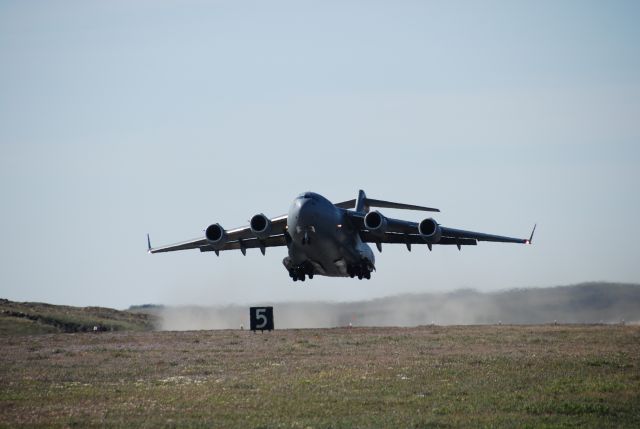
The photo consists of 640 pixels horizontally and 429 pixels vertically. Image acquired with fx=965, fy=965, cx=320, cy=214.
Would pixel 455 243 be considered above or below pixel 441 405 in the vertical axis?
above

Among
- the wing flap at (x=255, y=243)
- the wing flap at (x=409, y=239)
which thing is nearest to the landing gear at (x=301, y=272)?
the wing flap at (x=255, y=243)

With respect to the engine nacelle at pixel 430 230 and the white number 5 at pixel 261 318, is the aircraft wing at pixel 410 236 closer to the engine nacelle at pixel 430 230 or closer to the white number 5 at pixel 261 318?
the engine nacelle at pixel 430 230

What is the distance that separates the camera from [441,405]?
22266mm

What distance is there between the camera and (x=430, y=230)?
138 ft

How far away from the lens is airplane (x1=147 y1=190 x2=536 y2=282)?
128ft

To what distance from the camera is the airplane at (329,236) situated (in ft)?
128

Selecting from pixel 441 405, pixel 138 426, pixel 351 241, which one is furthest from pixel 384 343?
pixel 138 426

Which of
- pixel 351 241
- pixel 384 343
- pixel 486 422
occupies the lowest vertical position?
pixel 486 422

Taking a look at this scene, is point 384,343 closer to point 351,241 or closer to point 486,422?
point 351,241

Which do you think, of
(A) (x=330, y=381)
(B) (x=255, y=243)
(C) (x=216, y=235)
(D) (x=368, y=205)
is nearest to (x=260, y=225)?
(C) (x=216, y=235)

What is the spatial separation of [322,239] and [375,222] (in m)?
3.33

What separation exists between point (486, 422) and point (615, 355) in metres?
12.8

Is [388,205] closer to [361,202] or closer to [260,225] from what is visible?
[361,202]

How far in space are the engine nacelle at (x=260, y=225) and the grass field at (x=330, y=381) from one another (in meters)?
4.58
